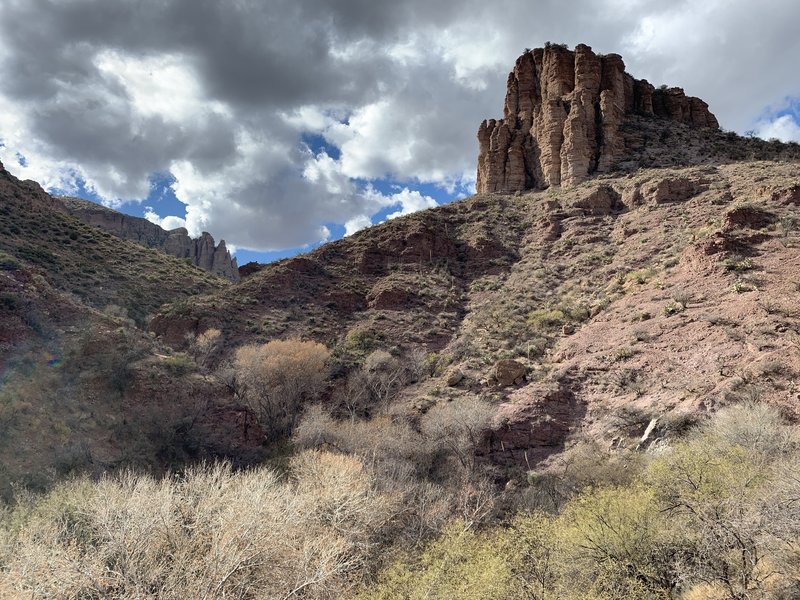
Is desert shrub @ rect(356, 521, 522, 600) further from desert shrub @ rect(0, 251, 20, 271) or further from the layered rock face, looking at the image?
the layered rock face

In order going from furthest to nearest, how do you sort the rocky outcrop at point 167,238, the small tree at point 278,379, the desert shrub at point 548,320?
the rocky outcrop at point 167,238
the desert shrub at point 548,320
the small tree at point 278,379

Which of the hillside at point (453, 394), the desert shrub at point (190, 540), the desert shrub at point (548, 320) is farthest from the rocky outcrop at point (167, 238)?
the desert shrub at point (190, 540)

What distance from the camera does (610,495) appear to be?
11875 mm

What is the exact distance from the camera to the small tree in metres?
27.4

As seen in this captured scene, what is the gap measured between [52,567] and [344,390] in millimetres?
20819

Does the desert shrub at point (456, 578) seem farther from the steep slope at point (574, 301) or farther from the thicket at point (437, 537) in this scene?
the steep slope at point (574, 301)

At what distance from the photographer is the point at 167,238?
108250 mm

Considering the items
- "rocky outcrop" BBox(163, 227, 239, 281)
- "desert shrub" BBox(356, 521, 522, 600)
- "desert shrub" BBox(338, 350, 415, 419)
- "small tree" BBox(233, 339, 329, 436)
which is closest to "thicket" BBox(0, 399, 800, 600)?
"desert shrub" BBox(356, 521, 522, 600)

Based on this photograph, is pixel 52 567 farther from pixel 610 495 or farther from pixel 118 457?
pixel 610 495

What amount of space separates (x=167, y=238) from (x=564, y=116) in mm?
89979

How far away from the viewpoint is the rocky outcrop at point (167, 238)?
99.5 m

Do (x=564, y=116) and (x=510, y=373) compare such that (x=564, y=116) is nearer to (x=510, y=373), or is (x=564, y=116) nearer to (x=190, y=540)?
(x=510, y=373)

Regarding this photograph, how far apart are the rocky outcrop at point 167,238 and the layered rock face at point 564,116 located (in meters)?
65.9

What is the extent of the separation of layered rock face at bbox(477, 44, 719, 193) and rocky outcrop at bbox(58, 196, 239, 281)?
6591 cm
